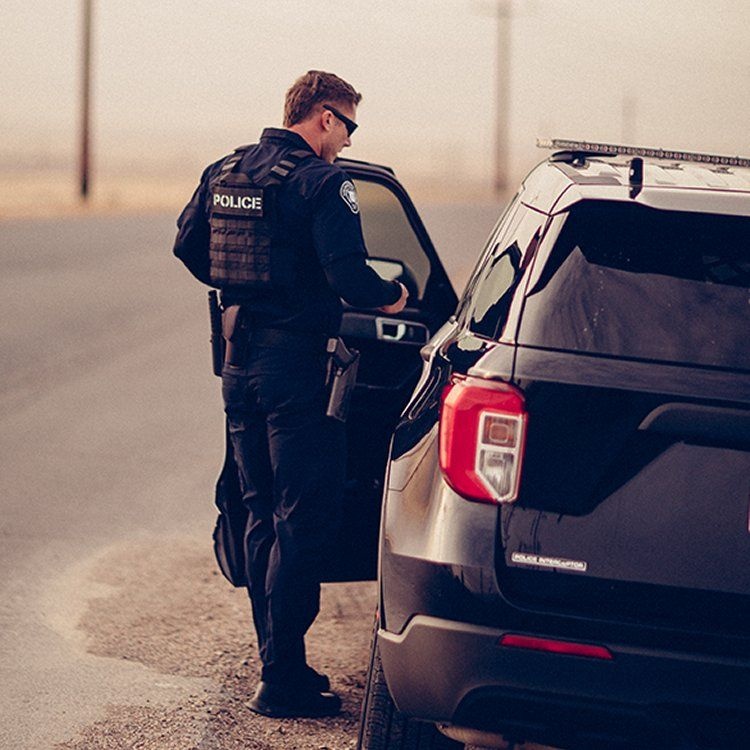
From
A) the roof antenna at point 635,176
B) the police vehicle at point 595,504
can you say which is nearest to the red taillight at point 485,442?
the police vehicle at point 595,504

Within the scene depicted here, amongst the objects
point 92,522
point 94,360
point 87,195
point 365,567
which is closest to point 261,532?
point 365,567

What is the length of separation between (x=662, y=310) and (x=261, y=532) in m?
1.89

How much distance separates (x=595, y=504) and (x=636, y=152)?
1.62m

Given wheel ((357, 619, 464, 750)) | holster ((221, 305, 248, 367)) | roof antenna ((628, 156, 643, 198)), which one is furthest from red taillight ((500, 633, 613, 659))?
holster ((221, 305, 248, 367))

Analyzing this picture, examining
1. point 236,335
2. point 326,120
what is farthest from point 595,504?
point 326,120

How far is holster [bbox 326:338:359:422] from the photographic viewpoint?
458 cm

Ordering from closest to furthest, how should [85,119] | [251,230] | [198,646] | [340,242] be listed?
[340,242], [251,230], [198,646], [85,119]

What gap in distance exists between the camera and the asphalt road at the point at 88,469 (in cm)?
493

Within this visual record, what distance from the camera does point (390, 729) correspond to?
12.5 ft

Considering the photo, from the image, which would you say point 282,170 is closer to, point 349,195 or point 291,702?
point 349,195

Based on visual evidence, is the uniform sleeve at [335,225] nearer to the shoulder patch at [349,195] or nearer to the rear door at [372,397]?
the shoulder patch at [349,195]

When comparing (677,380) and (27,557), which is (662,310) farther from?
(27,557)

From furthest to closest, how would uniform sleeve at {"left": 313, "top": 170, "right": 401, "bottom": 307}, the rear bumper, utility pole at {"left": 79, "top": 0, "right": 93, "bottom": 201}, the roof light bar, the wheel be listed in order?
1. utility pole at {"left": 79, "top": 0, "right": 93, "bottom": 201}
2. uniform sleeve at {"left": 313, "top": 170, "right": 401, "bottom": 307}
3. the roof light bar
4. the wheel
5. the rear bumper

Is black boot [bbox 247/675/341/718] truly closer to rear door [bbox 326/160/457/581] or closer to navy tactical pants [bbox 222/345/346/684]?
navy tactical pants [bbox 222/345/346/684]
